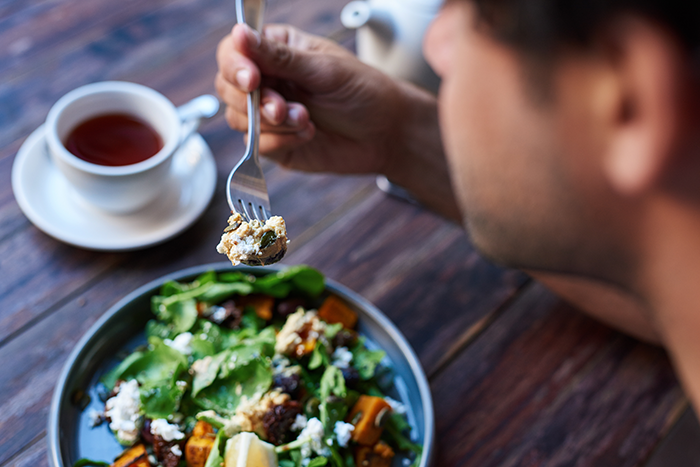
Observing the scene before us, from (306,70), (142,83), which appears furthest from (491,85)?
(142,83)

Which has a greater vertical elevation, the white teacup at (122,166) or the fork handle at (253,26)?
the fork handle at (253,26)

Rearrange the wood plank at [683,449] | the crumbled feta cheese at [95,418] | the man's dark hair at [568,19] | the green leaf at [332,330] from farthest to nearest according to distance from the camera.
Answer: the wood plank at [683,449]
the green leaf at [332,330]
the crumbled feta cheese at [95,418]
the man's dark hair at [568,19]

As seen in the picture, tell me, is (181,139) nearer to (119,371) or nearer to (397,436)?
(119,371)

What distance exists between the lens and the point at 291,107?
3.31 feet

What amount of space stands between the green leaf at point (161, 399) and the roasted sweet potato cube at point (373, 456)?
0.27 m

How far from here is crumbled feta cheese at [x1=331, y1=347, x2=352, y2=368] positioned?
2.86 feet

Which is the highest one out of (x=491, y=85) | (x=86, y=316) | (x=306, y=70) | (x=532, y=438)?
(x=491, y=85)

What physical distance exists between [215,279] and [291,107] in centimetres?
34

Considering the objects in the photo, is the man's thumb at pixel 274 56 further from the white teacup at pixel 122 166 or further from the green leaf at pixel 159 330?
the green leaf at pixel 159 330

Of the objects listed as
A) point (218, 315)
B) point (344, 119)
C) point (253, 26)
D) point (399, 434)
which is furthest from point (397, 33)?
point (399, 434)

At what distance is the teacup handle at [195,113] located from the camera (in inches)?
42.9

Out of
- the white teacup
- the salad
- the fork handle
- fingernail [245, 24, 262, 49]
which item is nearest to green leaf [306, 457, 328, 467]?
the salad

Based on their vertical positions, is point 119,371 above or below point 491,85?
below

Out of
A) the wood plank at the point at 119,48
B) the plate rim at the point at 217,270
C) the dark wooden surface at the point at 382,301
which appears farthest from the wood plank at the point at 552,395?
the wood plank at the point at 119,48
